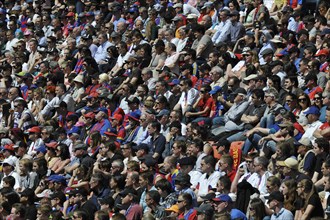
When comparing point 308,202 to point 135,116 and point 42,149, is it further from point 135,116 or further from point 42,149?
point 42,149

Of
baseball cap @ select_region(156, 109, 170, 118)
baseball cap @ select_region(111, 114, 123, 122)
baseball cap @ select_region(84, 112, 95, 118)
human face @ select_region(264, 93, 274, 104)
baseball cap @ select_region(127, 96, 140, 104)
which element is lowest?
baseball cap @ select_region(84, 112, 95, 118)

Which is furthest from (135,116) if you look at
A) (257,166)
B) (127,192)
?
(257,166)

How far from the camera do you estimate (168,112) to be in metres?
19.3

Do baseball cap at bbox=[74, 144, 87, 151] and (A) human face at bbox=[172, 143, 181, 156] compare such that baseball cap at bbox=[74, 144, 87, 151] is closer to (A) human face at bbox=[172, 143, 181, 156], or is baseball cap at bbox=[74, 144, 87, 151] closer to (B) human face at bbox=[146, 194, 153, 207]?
(A) human face at bbox=[172, 143, 181, 156]

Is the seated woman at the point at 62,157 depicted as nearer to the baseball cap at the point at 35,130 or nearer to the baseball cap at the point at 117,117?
the baseball cap at the point at 117,117

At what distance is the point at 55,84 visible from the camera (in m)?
23.4

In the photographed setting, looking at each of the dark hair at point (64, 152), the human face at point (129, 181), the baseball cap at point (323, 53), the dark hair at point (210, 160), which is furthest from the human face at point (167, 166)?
the baseball cap at point (323, 53)

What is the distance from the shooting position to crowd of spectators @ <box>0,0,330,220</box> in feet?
51.7

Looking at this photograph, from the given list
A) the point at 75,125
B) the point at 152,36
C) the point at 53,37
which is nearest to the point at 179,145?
the point at 75,125

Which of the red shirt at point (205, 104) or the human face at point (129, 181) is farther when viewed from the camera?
the red shirt at point (205, 104)

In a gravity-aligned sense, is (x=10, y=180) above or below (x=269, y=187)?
below

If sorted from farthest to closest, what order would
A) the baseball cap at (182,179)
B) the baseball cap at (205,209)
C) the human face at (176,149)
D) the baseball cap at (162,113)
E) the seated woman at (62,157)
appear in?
1. the seated woman at (62,157)
2. the baseball cap at (162,113)
3. the human face at (176,149)
4. the baseball cap at (182,179)
5. the baseball cap at (205,209)

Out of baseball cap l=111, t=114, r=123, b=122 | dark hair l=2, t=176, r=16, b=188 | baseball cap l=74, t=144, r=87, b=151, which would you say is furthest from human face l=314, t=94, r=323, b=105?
dark hair l=2, t=176, r=16, b=188

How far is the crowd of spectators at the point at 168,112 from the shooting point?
620 inches
